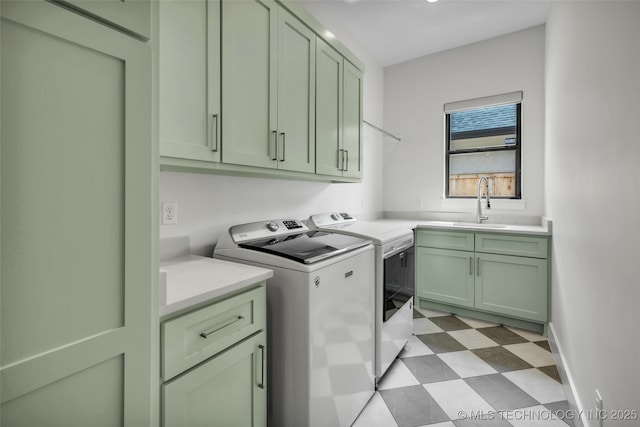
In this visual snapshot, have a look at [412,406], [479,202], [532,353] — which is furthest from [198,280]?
[479,202]

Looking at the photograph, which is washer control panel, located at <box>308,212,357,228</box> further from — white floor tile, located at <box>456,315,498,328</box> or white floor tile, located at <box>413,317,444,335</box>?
white floor tile, located at <box>456,315,498,328</box>

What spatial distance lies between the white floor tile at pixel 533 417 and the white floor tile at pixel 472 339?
70 centimetres

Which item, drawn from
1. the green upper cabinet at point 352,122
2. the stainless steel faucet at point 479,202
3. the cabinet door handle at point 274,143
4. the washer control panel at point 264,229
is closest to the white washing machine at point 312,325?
the washer control panel at point 264,229

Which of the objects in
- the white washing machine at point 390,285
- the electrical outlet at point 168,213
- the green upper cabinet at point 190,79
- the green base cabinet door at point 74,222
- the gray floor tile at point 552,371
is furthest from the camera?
the gray floor tile at point 552,371

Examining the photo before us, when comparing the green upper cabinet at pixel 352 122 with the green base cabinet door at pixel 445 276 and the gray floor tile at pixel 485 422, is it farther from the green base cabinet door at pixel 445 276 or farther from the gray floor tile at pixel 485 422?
the gray floor tile at pixel 485 422

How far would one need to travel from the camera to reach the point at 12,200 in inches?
21.6

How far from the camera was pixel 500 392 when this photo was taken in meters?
1.85

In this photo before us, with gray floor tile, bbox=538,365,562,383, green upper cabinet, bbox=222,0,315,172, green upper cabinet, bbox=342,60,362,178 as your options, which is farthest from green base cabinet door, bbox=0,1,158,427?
gray floor tile, bbox=538,365,562,383

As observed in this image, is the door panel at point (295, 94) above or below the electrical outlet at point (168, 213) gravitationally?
above

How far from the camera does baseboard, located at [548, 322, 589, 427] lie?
150cm

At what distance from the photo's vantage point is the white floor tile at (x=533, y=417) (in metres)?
1.59

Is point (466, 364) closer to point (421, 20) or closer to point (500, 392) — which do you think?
point (500, 392)

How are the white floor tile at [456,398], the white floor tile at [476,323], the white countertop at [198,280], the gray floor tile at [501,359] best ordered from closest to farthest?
1. the white countertop at [198,280]
2. the white floor tile at [456,398]
3. the gray floor tile at [501,359]
4. the white floor tile at [476,323]

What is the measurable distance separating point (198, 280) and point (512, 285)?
2.65 m
